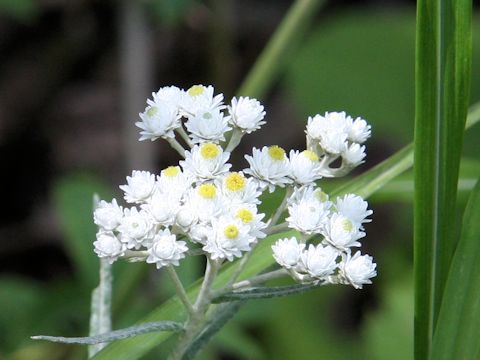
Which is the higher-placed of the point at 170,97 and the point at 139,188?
the point at 170,97

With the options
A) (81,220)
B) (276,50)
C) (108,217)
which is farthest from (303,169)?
(81,220)

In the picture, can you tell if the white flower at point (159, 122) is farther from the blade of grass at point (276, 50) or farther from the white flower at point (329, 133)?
the blade of grass at point (276, 50)

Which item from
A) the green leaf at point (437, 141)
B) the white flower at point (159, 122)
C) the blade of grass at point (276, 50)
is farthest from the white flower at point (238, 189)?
the blade of grass at point (276, 50)

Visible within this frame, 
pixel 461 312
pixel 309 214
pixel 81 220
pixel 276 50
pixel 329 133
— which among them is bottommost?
pixel 461 312

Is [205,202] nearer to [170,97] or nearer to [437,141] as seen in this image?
[170,97]

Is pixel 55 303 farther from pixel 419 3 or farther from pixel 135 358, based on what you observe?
pixel 419 3

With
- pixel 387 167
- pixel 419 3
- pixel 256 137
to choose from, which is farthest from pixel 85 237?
pixel 256 137
